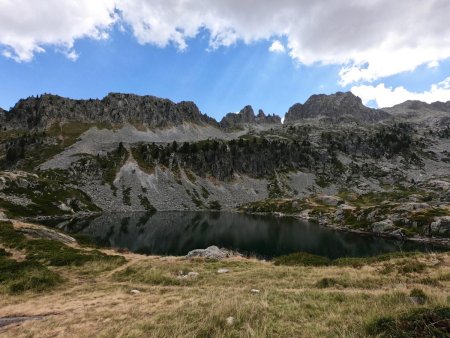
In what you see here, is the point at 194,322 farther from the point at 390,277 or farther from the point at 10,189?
the point at 10,189

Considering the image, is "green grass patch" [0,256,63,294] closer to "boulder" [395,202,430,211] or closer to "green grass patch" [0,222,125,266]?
"green grass patch" [0,222,125,266]

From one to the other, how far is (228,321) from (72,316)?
934cm

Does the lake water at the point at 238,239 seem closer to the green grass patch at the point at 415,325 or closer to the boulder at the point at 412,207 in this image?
the boulder at the point at 412,207

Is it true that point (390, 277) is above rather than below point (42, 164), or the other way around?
below

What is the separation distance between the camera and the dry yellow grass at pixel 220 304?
440 inches

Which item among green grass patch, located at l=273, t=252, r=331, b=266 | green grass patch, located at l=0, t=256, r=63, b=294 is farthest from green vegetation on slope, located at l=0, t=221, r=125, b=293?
green grass patch, located at l=273, t=252, r=331, b=266

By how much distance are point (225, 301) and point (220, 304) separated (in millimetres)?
607

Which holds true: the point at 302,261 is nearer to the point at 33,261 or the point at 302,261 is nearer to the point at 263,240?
the point at 33,261

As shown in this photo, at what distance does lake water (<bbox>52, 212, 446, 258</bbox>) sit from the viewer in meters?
65.7

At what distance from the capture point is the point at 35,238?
1805 inches

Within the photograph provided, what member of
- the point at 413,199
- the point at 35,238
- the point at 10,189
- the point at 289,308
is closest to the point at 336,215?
the point at 413,199

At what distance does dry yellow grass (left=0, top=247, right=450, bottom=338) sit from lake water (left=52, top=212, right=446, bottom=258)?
35.7m

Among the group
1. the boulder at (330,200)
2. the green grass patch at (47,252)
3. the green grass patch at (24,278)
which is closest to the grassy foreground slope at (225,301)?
the green grass patch at (24,278)

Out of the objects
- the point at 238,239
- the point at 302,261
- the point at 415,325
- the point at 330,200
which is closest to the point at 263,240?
the point at 238,239
